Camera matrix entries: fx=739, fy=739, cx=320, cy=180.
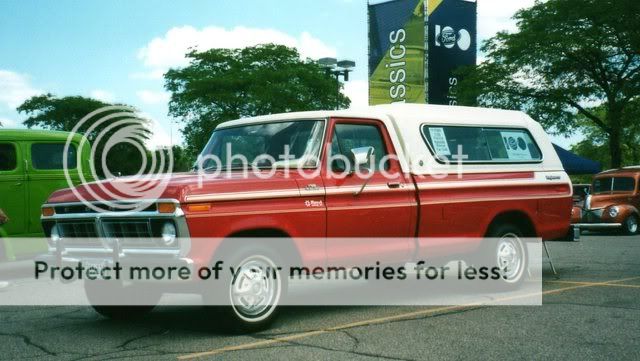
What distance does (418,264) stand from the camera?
8.27 metres

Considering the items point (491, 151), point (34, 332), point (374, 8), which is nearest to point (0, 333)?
point (34, 332)

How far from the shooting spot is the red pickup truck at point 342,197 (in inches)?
246

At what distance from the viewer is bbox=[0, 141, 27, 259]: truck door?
39.6 feet

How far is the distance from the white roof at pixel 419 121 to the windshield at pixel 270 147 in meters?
0.14

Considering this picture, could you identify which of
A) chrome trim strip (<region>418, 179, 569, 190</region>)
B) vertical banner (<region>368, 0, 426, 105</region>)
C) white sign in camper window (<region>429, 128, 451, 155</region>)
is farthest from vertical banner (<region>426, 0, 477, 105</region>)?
white sign in camper window (<region>429, 128, 451, 155</region>)

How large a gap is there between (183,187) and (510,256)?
472 cm

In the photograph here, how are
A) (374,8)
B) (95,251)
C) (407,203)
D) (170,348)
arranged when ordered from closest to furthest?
(170,348) → (95,251) → (407,203) → (374,8)

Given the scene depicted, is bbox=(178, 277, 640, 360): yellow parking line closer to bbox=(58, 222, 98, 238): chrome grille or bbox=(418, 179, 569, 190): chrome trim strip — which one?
bbox=(418, 179, 569, 190): chrome trim strip

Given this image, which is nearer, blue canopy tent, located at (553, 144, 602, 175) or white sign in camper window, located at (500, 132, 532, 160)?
white sign in camper window, located at (500, 132, 532, 160)

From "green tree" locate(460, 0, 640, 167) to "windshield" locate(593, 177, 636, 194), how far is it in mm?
11360

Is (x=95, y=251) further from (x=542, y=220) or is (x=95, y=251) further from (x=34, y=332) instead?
(x=542, y=220)

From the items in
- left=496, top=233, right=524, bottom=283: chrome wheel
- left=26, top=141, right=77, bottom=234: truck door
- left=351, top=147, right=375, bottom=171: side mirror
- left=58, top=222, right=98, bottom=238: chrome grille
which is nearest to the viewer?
left=58, top=222, right=98, bottom=238: chrome grille

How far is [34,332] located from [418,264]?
159 inches

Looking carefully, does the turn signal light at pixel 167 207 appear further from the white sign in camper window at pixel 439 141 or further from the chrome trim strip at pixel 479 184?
the white sign in camper window at pixel 439 141
